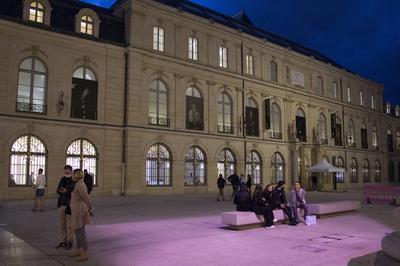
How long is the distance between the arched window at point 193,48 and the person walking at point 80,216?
27122 mm

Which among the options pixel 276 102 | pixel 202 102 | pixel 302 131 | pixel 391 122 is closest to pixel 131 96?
pixel 202 102

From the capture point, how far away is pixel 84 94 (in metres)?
27.8

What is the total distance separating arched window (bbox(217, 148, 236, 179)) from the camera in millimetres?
35219

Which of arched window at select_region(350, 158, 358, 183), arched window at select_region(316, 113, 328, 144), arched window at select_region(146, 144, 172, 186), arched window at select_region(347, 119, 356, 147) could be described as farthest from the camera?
arched window at select_region(347, 119, 356, 147)

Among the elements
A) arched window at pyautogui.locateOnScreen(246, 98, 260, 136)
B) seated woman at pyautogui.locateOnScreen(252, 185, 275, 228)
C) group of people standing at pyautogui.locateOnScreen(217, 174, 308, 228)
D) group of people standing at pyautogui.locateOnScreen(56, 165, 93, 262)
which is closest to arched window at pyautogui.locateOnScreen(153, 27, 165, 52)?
arched window at pyautogui.locateOnScreen(246, 98, 260, 136)

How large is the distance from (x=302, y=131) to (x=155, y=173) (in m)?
20.1

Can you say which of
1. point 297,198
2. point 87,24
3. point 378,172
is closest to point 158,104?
point 87,24

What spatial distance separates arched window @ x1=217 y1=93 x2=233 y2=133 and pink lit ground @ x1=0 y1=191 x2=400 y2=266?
21.3 meters

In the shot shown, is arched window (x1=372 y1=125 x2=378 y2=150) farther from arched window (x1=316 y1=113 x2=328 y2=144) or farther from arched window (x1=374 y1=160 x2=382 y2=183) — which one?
arched window (x1=316 y1=113 x2=328 y2=144)

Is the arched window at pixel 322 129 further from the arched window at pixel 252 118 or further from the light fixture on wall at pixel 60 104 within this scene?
the light fixture on wall at pixel 60 104

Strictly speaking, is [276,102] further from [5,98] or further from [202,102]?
[5,98]

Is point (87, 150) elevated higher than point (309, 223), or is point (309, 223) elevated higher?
point (87, 150)

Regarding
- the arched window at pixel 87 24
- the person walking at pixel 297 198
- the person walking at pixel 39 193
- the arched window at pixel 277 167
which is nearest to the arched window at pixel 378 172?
the arched window at pixel 277 167

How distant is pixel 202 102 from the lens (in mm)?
34688
